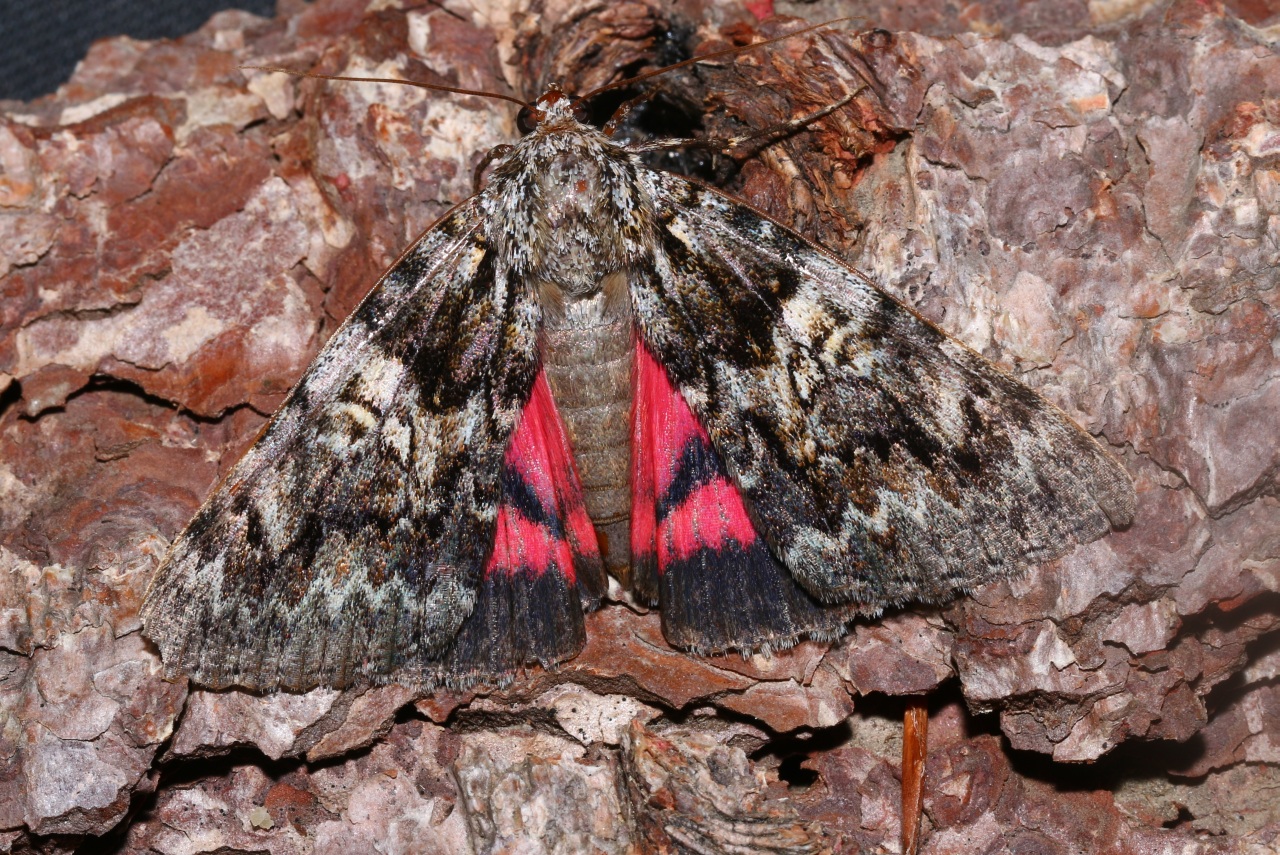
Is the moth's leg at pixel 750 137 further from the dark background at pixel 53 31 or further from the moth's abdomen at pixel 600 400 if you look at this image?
the dark background at pixel 53 31

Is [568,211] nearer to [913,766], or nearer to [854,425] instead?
[854,425]

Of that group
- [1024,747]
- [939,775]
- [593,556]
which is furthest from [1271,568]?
[593,556]

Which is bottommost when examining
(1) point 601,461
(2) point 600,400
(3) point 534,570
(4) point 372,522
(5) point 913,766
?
(5) point 913,766

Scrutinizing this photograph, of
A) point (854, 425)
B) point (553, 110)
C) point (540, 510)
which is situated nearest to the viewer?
point (854, 425)

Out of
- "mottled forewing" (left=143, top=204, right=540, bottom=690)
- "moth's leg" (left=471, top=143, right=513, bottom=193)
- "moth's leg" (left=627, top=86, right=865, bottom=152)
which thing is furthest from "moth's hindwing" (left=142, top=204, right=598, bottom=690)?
"moth's leg" (left=627, top=86, right=865, bottom=152)

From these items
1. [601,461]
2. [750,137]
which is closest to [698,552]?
[601,461]

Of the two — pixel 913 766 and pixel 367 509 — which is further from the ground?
pixel 367 509

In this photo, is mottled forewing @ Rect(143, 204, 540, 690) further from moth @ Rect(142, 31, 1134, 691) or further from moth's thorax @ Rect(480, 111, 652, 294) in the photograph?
moth's thorax @ Rect(480, 111, 652, 294)

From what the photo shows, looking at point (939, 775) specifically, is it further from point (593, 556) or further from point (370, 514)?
point (370, 514)
